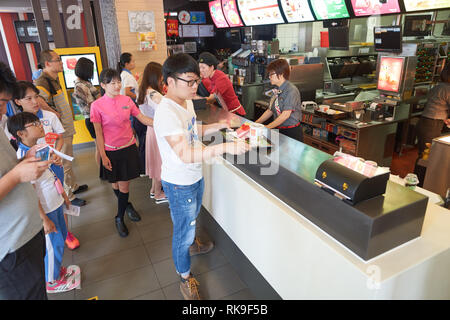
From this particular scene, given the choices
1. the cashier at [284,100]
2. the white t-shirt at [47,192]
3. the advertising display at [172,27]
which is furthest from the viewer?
the advertising display at [172,27]

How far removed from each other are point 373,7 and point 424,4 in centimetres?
55

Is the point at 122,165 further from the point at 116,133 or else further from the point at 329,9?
the point at 329,9

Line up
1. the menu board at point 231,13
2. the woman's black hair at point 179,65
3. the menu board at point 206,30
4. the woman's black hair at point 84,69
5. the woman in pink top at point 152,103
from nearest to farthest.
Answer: the woman's black hair at point 179,65 < the woman in pink top at point 152,103 < the woman's black hair at point 84,69 < the menu board at point 231,13 < the menu board at point 206,30

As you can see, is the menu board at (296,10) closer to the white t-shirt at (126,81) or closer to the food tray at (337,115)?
the food tray at (337,115)

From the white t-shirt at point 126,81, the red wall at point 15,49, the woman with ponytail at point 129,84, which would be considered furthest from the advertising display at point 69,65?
the red wall at point 15,49

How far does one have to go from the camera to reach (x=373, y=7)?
3.68 m

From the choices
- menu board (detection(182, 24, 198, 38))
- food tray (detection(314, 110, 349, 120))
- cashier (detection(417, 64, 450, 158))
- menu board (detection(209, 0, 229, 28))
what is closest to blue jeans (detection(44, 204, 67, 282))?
food tray (detection(314, 110, 349, 120))

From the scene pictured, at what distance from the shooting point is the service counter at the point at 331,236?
51.5 inches

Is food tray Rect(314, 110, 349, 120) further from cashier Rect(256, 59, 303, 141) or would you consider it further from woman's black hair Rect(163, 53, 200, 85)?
woman's black hair Rect(163, 53, 200, 85)

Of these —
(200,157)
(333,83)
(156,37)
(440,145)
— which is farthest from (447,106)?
(156,37)

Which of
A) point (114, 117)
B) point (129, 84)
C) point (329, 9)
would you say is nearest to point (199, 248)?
point (114, 117)

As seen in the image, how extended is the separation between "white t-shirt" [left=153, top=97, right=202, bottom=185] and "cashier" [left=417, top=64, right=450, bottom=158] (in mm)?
3722

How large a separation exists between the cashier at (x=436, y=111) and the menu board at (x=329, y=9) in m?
1.56

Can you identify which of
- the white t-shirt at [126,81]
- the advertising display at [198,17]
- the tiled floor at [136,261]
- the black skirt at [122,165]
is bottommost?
the tiled floor at [136,261]
